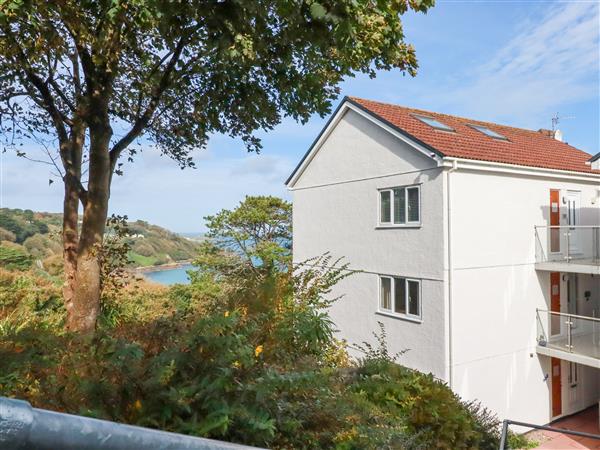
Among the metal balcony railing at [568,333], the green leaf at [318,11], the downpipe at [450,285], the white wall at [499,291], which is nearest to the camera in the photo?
the green leaf at [318,11]

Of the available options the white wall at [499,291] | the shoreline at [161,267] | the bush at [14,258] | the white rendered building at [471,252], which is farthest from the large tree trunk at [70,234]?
the white wall at [499,291]

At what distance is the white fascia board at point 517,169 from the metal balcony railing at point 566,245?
1.81 metres

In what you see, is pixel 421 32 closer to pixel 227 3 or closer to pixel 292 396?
pixel 227 3

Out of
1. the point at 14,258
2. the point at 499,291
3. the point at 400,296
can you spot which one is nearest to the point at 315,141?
the point at 400,296

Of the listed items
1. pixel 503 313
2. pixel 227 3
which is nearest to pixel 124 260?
A: pixel 227 3

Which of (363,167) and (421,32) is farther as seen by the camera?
(363,167)

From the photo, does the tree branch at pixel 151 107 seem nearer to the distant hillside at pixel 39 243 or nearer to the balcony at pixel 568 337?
the distant hillside at pixel 39 243

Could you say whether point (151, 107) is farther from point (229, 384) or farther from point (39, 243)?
point (39, 243)

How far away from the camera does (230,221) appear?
21.6m

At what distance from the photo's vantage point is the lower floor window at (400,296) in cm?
1241

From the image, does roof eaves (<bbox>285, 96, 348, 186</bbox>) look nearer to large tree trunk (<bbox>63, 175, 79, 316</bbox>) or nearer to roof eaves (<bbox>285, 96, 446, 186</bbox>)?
roof eaves (<bbox>285, 96, 446, 186</bbox>)

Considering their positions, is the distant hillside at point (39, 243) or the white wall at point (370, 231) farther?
the distant hillside at point (39, 243)

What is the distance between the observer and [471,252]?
11859 millimetres

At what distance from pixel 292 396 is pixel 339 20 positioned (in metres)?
3.07
